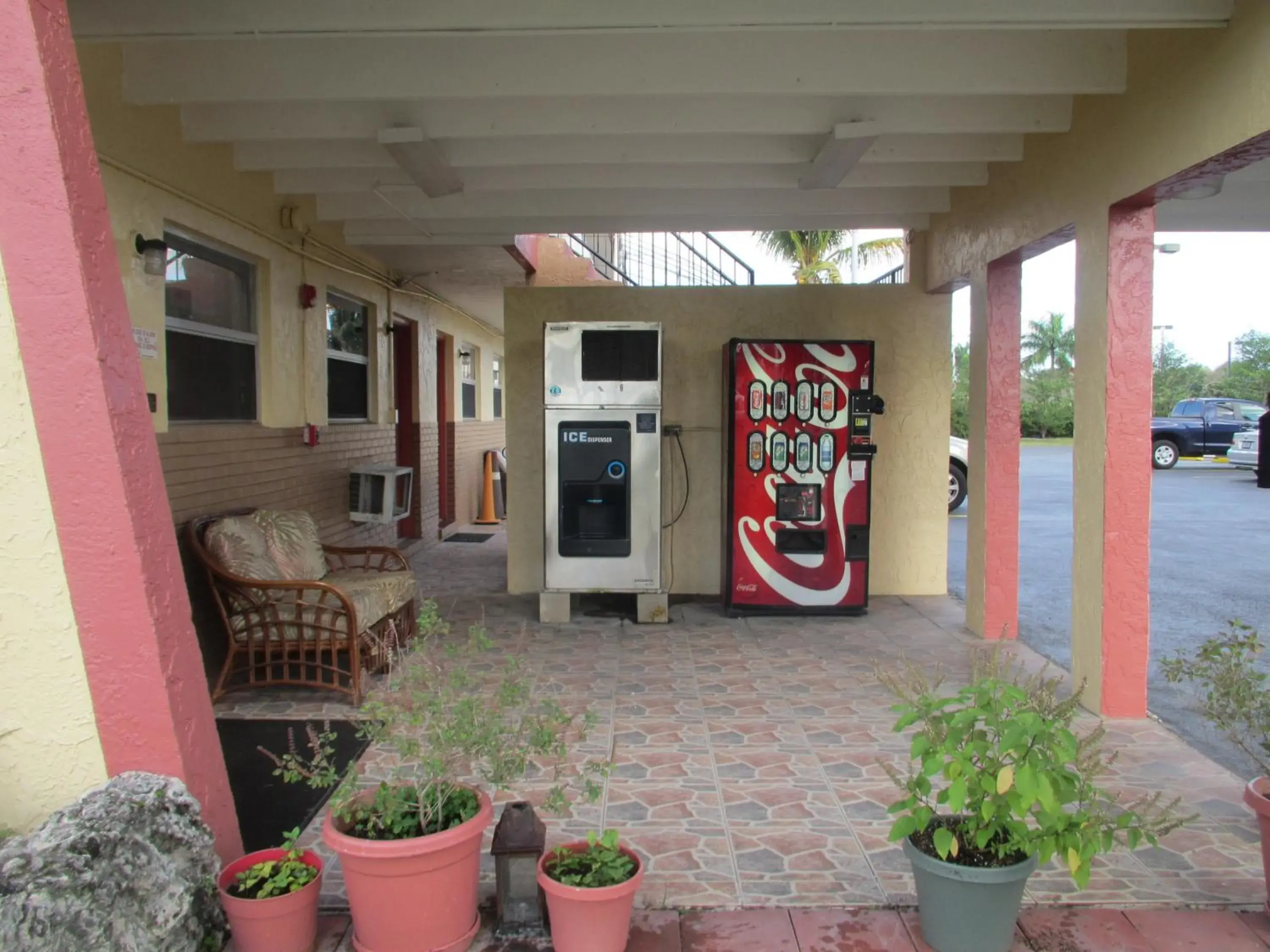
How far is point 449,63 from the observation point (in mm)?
3900

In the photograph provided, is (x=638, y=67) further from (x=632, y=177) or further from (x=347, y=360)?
(x=347, y=360)

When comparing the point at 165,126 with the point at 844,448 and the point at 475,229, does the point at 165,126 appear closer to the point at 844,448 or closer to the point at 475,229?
the point at 475,229

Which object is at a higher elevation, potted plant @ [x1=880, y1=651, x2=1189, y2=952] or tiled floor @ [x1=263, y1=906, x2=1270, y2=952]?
potted plant @ [x1=880, y1=651, x2=1189, y2=952]

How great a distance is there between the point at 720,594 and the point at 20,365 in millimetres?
5211

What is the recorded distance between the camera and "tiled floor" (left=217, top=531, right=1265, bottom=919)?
2770 millimetres

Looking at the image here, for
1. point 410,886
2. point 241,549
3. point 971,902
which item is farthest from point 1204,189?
point 241,549

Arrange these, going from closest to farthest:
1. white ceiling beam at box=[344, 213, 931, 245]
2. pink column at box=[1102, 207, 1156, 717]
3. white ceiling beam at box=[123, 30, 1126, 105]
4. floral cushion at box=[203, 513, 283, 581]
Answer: white ceiling beam at box=[123, 30, 1126, 105] → pink column at box=[1102, 207, 1156, 717] → floral cushion at box=[203, 513, 283, 581] → white ceiling beam at box=[344, 213, 931, 245]

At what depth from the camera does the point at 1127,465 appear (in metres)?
4.04

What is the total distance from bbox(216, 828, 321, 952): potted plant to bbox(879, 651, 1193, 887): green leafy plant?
1.50 metres

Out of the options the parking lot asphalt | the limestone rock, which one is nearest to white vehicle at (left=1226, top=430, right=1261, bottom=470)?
the parking lot asphalt

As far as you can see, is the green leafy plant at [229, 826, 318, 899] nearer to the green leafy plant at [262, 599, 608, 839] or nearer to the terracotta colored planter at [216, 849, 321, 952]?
the terracotta colored planter at [216, 849, 321, 952]

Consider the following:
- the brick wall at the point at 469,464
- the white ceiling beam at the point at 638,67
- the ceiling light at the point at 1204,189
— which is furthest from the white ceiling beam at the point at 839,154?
the brick wall at the point at 469,464

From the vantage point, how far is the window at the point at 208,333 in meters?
4.59

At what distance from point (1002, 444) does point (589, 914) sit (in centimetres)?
420
